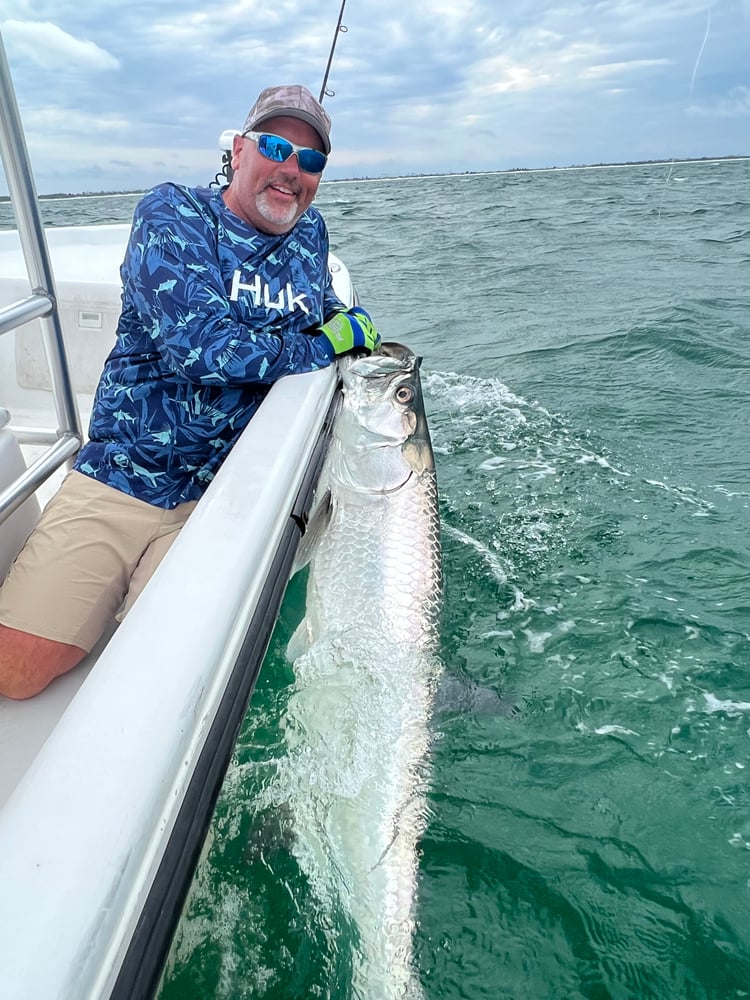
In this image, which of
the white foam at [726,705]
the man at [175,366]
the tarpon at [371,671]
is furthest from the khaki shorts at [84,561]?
the white foam at [726,705]

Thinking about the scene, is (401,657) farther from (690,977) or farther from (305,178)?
(305,178)

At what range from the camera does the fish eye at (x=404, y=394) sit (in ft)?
8.86

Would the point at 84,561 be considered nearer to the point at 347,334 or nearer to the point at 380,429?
the point at 380,429

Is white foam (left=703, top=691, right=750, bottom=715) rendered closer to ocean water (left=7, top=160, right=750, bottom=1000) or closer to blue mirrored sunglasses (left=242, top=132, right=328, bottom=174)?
ocean water (left=7, top=160, right=750, bottom=1000)

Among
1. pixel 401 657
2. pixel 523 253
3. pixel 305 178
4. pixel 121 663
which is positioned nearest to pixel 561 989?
pixel 401 657

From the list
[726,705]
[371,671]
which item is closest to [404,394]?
[371,671]

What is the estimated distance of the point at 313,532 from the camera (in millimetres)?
2457

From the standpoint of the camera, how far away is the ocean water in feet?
6.20

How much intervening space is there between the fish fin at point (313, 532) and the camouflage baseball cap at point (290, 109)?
1429 mm

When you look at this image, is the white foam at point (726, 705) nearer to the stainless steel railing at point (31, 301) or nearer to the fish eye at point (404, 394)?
the fish eye at point (404, 394)

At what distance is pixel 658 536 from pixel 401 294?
820 cm

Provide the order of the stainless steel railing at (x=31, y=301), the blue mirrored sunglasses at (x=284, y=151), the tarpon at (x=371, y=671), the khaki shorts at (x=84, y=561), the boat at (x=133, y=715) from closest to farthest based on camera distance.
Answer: the boat at (x=133, y=715)
the tarpon at (x=371, y=671)
the stainless steel railing at (x=31, y=301)
the khaki shorts at (x=84, y=561)
the blue mirrored sunglasses at (x=284, y=151)

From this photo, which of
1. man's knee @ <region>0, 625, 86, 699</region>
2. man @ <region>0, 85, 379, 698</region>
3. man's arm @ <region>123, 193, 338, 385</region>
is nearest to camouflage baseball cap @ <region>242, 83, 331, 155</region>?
man @ <region>0, 85, 379, 698</region>

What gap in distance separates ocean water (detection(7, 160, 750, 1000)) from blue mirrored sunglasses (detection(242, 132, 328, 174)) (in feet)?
5.16
